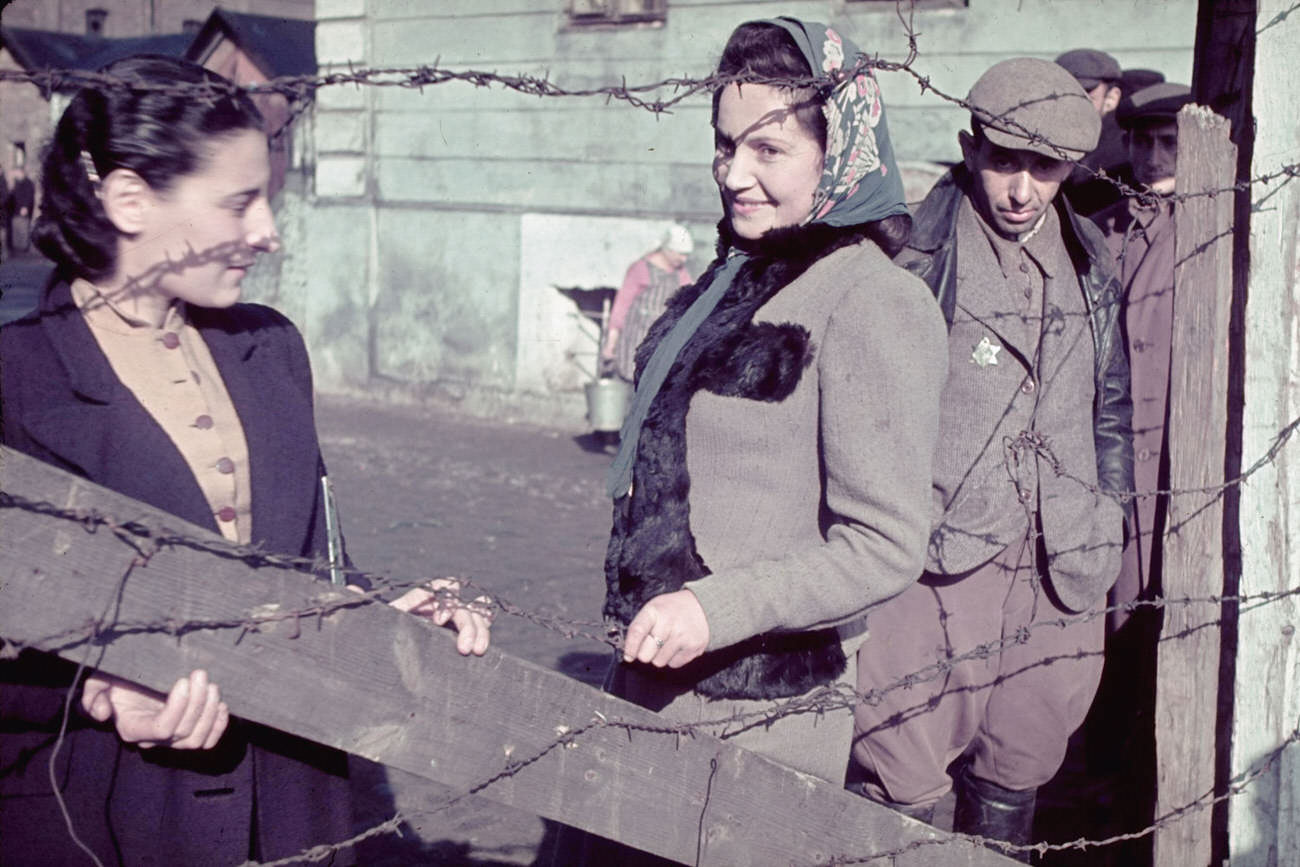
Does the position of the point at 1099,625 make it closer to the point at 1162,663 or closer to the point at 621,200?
the point at 1162,663

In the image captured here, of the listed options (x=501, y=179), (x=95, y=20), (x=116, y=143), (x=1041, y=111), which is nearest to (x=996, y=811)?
(x=1041, y=111)

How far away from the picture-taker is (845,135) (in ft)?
6.59

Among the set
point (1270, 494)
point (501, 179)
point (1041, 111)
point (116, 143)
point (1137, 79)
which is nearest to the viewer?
point (116, 143)

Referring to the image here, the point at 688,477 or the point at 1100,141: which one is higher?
the point at 1100,141

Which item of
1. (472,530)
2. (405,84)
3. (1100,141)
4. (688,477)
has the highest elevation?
(1100,141)

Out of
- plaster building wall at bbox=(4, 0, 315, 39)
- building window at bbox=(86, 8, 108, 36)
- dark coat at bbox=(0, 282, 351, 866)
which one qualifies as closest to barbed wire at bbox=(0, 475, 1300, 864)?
dark coat at bbox=(0, 282, 351, 866)

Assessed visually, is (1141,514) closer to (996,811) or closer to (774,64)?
(996,811)

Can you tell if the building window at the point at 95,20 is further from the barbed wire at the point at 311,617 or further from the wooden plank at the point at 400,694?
the wooden plank at the point at 400,694

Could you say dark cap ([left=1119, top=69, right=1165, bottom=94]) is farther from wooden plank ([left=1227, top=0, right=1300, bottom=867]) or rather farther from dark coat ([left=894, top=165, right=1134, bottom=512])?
wooden plank ([left=1227, top=0, right=1300, bottom=867])

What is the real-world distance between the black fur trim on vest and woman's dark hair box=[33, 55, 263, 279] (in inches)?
30.8

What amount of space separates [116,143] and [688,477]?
36.9 inches

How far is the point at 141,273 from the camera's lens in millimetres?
1687

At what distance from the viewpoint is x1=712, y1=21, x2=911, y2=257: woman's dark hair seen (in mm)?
1998

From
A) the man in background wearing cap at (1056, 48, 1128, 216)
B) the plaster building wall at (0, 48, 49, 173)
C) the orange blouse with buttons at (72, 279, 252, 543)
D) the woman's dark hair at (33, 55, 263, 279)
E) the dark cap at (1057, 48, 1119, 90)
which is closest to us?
the woman's dark hair at (33, 55, 263, 279)
